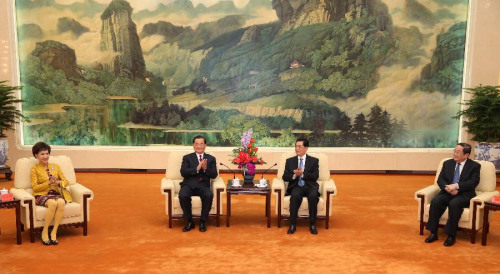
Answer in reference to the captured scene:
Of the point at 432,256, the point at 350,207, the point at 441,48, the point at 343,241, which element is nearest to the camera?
the point at 432,256

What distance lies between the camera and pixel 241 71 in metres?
11.1

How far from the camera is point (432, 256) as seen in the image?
5.47 metres

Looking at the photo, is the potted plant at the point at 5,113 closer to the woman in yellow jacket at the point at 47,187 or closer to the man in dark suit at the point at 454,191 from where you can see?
the woman in yellow jacket at the point at 47,187

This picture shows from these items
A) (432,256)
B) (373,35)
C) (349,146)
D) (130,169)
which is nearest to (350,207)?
(432,256)

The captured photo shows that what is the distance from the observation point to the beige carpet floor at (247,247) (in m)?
5.09

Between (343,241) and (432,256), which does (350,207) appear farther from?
(432,256)

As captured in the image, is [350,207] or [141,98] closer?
[350,207]

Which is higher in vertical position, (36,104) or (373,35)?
(373,35)

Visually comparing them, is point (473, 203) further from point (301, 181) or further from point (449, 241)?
point (301, 181)

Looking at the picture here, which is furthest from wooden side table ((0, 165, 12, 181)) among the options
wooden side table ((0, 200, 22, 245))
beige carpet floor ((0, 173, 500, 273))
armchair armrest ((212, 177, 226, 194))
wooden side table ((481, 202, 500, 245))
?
wooden side table ((481, 202, 500, 245))

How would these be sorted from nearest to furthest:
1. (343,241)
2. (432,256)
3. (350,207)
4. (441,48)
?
(432,256), (343,241), (350,207), (441,48)

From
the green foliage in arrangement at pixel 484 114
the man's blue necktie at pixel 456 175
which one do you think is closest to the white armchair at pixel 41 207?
the man's blue necktie at pixel 456 175

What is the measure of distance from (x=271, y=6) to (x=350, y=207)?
17.3 feet

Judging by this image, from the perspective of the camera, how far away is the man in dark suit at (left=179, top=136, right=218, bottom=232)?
21.1 ft
